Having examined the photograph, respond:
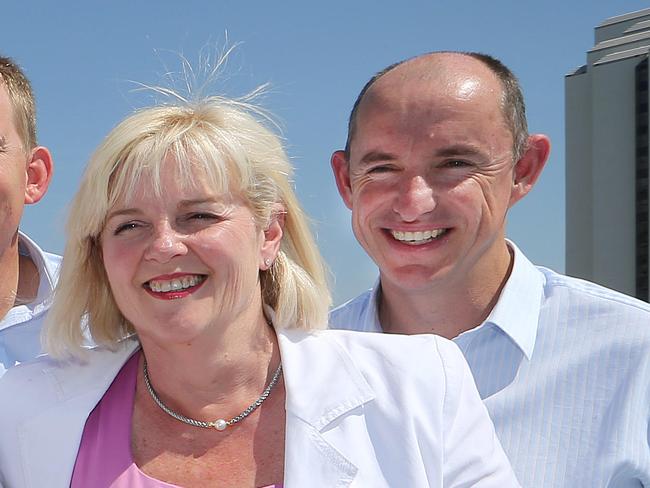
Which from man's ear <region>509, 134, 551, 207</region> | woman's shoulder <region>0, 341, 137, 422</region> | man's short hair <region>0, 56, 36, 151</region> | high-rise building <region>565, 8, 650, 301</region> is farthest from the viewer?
high-rise building <region>565, 8, 650, 301</region>

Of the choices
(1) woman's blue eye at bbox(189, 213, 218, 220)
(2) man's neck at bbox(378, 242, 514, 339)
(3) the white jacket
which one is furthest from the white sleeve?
(1) woman's blue eye at bbox(189, 213, 218, 220)

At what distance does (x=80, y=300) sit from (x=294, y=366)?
79 cm

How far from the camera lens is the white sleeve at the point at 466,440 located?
261 cm

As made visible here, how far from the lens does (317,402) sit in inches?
109

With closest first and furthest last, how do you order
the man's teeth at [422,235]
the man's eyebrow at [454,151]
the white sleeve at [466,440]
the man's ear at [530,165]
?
the white sleeve at [466,440]
the man's eyebrow at [454,151]
the man's teeth at [422,235]
the man's ear at [530,165]

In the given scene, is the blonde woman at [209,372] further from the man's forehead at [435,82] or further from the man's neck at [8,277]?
A: the man's neck at [8,277]

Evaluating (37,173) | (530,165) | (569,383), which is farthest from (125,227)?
(530,165)

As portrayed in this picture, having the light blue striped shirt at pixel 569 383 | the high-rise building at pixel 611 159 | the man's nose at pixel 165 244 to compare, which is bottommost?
the high-rise building at pixel 611 159

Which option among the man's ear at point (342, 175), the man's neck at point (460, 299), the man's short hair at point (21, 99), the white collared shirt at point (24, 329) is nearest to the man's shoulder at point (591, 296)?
the man's neck at point (460, 299)

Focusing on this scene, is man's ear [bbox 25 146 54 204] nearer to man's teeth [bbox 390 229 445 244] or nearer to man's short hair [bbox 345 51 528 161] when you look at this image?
man's short hair [bbox 345 51 528 161]

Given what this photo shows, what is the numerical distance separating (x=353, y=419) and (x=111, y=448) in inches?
29.8

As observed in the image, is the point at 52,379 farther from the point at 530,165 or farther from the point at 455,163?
the point at 530,165

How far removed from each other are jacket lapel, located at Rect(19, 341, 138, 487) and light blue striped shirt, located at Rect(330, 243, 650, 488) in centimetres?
137

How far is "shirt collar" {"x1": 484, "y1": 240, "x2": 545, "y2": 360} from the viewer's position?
3256mm
